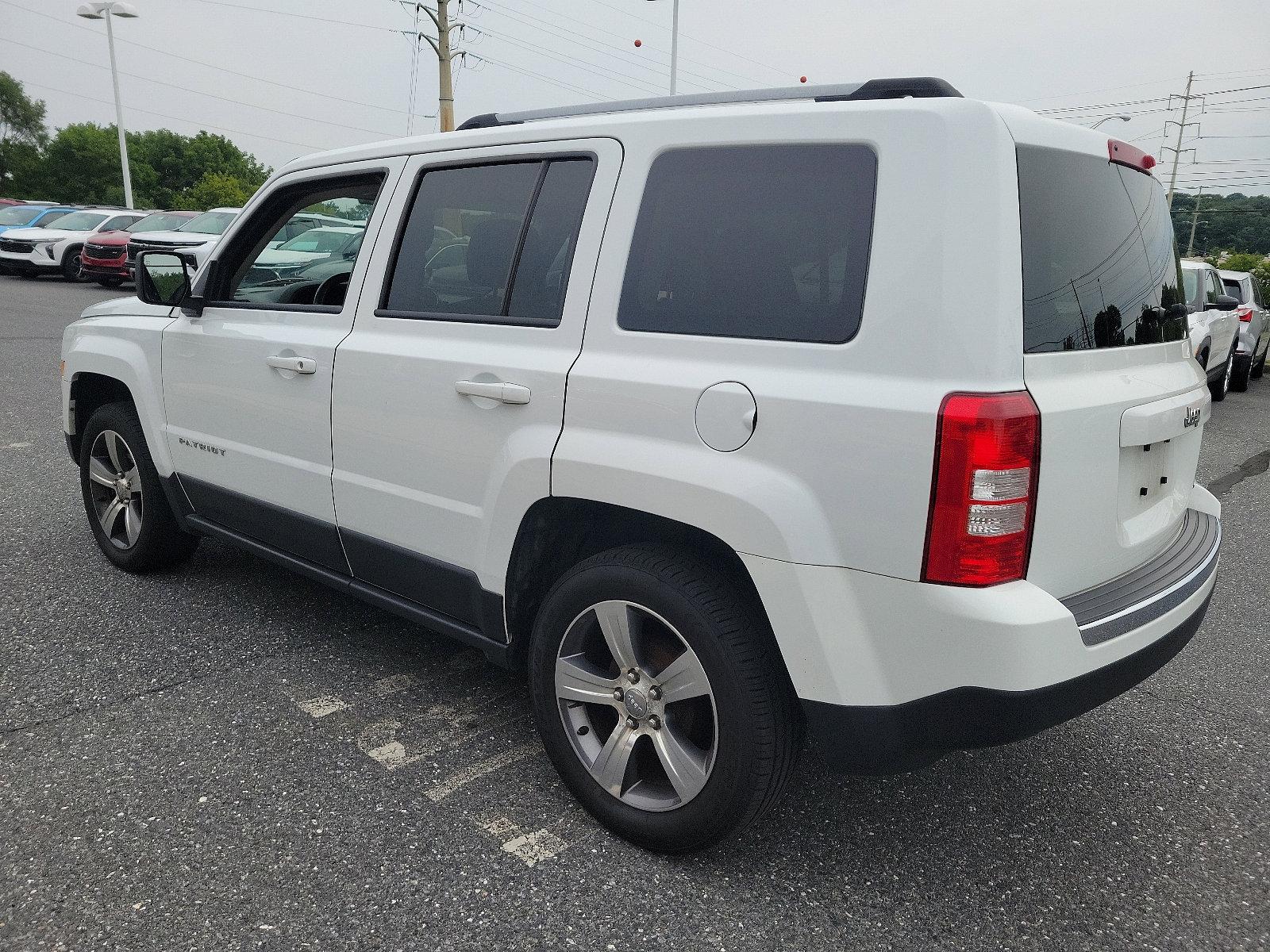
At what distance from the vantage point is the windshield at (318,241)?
3.49m

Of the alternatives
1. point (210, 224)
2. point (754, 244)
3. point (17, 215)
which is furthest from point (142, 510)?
point (17, 215)

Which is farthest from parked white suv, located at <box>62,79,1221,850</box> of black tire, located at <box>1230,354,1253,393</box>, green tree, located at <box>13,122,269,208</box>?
green tree, located at <box>13,122,269,208</box>

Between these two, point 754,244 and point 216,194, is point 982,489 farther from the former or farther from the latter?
point 216,194

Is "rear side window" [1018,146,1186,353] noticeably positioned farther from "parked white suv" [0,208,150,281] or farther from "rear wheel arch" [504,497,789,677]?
"parked white suv" [0,208,150,281]

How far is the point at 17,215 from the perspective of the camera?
24.5 metres

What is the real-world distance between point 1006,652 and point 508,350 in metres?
1.52

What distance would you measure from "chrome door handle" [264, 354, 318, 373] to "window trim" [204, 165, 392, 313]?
0.19 meters

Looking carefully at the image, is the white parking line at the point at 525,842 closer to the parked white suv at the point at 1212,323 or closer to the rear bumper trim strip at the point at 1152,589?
the rear bumper trim strip at the point at 1152,589

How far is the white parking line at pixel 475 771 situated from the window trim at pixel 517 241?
1329 millimetres

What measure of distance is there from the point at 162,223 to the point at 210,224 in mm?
2530

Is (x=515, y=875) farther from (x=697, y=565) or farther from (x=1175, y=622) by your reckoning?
(x=1175, y=622)

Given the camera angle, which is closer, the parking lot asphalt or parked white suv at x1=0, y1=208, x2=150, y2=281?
the parking lot asphalt

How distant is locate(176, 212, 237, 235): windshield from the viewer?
63.3 feet

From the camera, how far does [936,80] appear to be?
2316 millimetres
